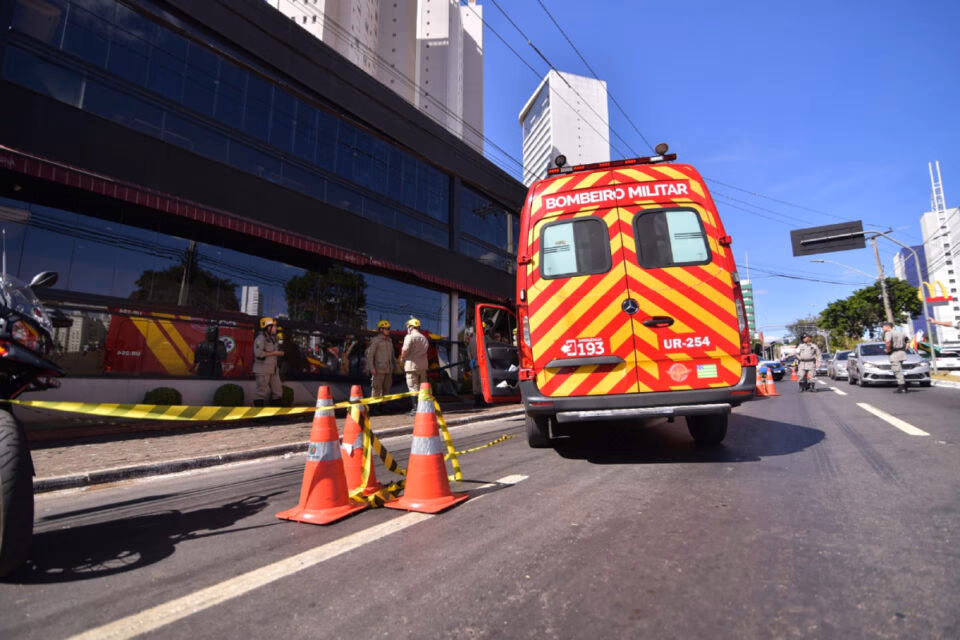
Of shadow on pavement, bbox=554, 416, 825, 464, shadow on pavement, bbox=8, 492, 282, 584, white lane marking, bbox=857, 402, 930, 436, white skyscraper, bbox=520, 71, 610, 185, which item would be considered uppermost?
white skyscraper, bbox=520, 71, 610, 185

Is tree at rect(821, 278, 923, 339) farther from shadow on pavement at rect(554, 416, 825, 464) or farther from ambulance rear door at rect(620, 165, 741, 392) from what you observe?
ambulance rear door at rect(620, 165, 741, 392)

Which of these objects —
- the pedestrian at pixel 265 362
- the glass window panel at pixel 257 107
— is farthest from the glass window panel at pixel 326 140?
the pedestrian at pixel 265 362

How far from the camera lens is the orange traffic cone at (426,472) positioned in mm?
3373

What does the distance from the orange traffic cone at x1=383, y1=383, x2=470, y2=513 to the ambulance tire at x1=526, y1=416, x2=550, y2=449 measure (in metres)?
2.09

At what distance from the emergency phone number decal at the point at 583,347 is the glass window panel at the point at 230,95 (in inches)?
418

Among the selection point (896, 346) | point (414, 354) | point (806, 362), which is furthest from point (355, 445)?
point (806, 362)

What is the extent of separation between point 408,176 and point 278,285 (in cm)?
644

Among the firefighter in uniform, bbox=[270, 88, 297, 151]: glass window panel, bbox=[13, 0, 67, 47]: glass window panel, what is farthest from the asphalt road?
the firefighter in uniform

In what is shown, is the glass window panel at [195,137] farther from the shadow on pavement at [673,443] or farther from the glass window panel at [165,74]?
the shadow on pavement at [673,443]

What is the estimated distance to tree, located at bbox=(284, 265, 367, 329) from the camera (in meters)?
12.5

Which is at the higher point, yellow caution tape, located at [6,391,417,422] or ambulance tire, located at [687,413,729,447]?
yellow caution tape, located at [6,391,417,422]

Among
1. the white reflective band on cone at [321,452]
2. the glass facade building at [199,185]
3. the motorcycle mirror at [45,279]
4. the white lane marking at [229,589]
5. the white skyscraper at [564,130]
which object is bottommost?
the white lane marking at [229,589]

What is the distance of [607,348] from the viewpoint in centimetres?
460

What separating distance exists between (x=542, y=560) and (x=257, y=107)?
13.0 m
